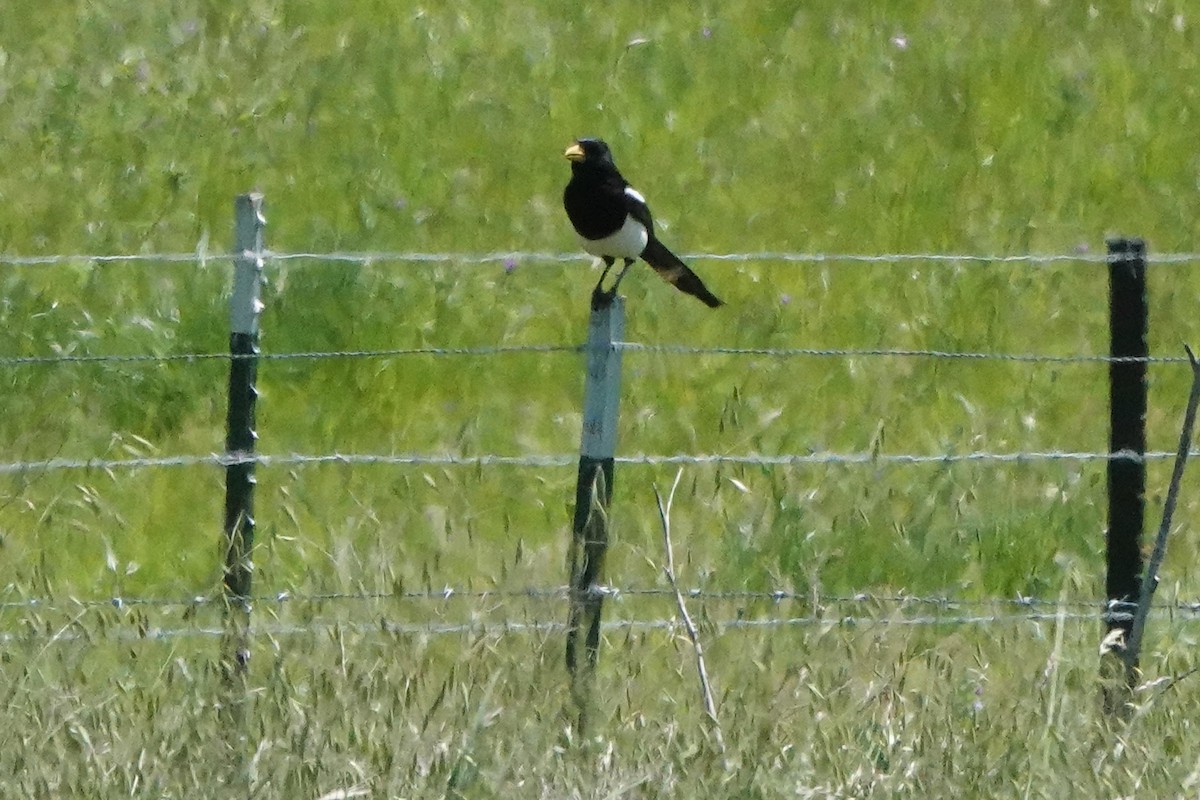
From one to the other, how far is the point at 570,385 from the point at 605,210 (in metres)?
1.13

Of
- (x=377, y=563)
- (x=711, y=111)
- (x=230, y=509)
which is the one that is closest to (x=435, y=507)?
(x=230, y=509)

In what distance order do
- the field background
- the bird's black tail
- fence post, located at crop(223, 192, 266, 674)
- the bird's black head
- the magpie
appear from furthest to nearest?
the bird's black tail
the bird's black head
the magpie
fence post, located at crop(223, 192, 266, 674)
the field background

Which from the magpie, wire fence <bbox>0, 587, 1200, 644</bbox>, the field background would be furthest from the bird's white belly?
wire fence <bbox>0, 587, 1200, 644</bbox>

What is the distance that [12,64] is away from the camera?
9.23 meters

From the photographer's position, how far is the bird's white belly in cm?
642

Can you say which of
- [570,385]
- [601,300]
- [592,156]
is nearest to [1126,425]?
[601,300]

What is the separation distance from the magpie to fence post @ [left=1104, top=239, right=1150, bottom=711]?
1709 mm

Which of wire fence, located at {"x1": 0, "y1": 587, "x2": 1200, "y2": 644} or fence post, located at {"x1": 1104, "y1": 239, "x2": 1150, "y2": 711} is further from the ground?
fence post, located at {"x1": 1104, "y1": 239, "x2": 1150, "y2": 711}

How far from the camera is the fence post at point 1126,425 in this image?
4777mm

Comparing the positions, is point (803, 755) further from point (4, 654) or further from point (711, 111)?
point (711, 111)

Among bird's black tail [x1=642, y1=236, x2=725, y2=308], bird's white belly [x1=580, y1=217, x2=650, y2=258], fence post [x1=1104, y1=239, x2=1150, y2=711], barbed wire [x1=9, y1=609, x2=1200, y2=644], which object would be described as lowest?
barbed wire [x1=9, y1=609, x2=1200, y2=644]

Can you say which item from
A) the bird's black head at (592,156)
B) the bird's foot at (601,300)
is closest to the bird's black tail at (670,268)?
the bird's black head at (592,156)

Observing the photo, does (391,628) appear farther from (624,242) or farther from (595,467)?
(624,242)

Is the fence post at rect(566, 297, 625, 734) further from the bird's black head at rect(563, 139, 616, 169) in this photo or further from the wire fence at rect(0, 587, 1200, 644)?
→ the bird's black head at rect(563, 139, 616, 169)
